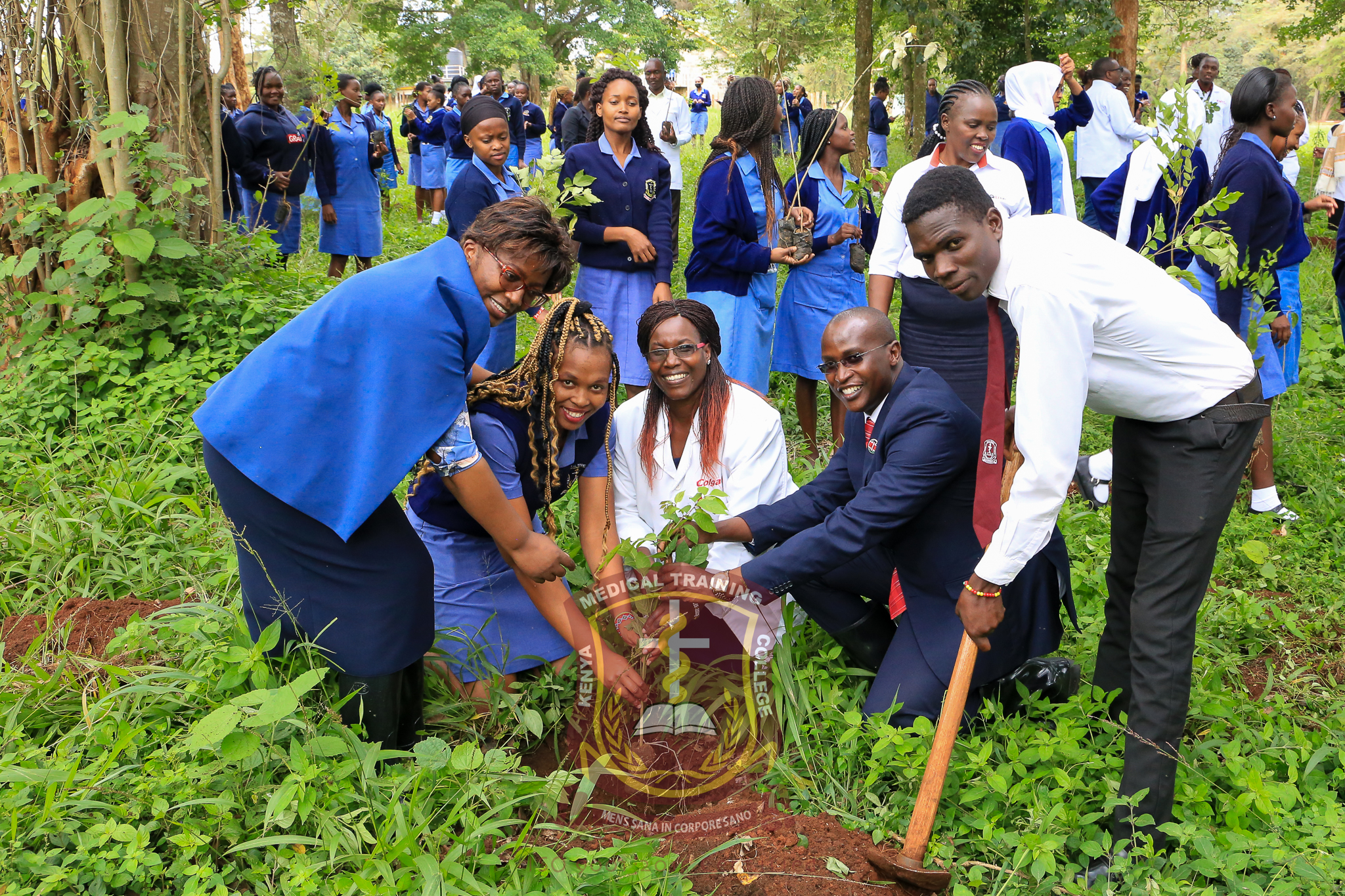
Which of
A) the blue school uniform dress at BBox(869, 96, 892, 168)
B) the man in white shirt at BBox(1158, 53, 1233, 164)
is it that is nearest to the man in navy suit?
the man in white shirt at BBox(1158, 53, 1233, 164)

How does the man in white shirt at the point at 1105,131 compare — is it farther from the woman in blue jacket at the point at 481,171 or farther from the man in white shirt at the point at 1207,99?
the woman in blue jacket at the point at 481,171

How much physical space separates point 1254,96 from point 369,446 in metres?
3.96

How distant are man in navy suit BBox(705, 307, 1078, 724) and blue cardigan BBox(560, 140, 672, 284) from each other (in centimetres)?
195

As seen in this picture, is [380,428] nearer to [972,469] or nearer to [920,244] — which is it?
[920,244]

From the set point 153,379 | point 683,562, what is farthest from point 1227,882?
point 153,379

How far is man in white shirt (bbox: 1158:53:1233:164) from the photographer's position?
6766 mm

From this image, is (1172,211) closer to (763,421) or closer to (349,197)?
(763,421)

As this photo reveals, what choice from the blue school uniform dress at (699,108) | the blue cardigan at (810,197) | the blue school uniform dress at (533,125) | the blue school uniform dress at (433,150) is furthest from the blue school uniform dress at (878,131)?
the blue cardigan at (810,197)

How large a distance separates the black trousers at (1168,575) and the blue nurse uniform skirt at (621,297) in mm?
2780

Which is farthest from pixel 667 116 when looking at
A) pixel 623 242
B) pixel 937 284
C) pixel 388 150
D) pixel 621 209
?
pixel 937 284

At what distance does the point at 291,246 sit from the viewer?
7.91 meters

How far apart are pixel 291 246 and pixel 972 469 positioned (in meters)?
6.61

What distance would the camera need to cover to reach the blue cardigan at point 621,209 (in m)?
4.77

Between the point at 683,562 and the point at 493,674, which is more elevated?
the point at 683,562
